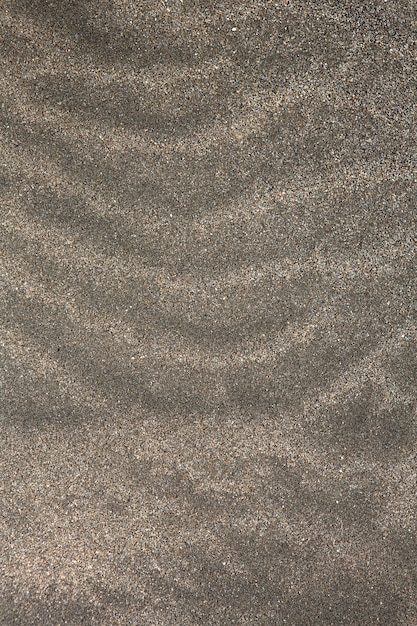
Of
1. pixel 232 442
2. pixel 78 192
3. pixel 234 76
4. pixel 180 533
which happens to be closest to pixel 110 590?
pixel 180 533

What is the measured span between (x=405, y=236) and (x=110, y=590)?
803 millimetres

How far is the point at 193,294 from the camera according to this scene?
1.00m

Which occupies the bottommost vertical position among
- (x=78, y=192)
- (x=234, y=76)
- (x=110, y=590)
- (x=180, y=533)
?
(x=110, y=590)

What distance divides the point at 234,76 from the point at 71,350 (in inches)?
21.9

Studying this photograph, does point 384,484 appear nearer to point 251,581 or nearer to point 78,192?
point 251,581

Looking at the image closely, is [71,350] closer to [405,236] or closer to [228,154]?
[228,154]

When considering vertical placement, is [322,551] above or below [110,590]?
above

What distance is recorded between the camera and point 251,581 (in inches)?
39.3

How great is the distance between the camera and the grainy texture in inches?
39.1

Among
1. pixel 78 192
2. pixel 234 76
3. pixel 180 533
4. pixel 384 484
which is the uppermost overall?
pixel 234 76

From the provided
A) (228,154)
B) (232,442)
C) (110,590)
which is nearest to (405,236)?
(228,154)

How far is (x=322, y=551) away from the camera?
1002mm

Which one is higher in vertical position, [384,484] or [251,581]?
[384,484]

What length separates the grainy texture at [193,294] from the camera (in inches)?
39.1
